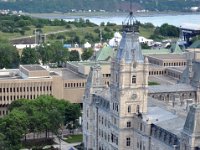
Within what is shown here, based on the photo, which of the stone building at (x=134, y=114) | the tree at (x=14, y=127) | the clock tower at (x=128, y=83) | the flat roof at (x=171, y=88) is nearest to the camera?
the stone building at (x=134, y=114)

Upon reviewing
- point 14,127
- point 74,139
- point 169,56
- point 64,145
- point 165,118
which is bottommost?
point 64,145

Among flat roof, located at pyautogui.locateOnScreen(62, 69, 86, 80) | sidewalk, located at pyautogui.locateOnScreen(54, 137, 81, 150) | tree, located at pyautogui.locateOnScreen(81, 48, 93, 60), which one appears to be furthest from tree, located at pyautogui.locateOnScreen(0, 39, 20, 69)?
sidewalk, located at pyautogui.locateOnScreen(54, 137, 81, 150)

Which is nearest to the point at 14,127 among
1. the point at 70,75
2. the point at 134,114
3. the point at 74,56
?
the point at 134,114

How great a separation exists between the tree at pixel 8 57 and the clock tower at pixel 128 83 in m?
83.6

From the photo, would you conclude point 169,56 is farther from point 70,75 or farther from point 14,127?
point 14,127

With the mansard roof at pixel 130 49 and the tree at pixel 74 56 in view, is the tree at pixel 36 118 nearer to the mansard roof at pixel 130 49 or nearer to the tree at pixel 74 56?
the mansard roof at pixel 130 49

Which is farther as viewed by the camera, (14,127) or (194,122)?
(14,127)

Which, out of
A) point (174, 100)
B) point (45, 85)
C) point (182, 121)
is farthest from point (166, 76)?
point (182, 121)

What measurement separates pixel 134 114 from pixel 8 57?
8669 cm

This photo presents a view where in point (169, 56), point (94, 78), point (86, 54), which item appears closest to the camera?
point (94, 78)

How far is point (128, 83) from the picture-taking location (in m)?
79.9

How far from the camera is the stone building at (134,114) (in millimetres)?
71125

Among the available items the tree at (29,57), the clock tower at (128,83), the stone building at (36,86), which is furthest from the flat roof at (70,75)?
the clock tower at (128,83)

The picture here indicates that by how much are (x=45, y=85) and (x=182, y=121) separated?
48.1 m
